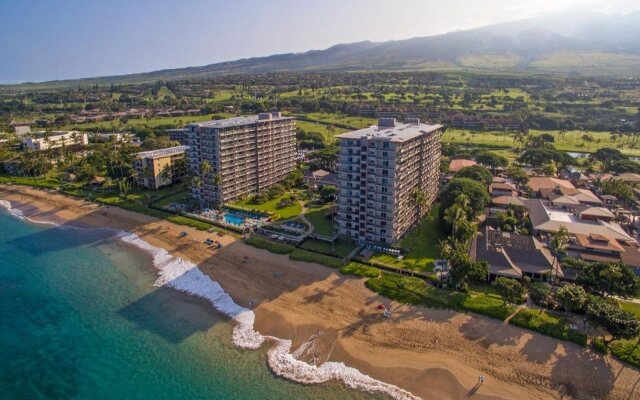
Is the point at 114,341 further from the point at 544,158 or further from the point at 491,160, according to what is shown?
the point at 544,158

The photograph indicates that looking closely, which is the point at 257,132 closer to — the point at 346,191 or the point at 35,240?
the point at 346,191

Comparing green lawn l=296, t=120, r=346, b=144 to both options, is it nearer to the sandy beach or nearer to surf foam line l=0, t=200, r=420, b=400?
surf foam line l=0, t=200, r=420, b=400

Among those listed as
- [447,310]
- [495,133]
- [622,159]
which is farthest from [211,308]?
[495,133]

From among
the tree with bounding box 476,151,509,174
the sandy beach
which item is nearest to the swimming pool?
the sandy beach

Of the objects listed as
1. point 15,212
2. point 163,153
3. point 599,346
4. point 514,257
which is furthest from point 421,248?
point 15,212

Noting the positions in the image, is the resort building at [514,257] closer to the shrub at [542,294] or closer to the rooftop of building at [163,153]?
the shrub at [542,294]
